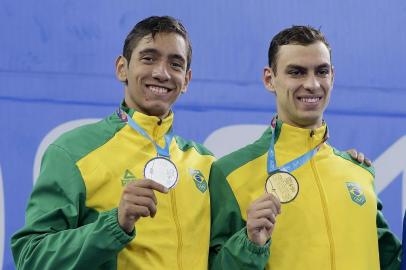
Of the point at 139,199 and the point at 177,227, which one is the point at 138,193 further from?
the point at 177,227

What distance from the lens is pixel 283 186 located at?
2.60m

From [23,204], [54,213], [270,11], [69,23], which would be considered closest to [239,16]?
[270,11]

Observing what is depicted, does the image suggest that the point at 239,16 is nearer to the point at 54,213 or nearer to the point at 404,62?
the point at 404,62

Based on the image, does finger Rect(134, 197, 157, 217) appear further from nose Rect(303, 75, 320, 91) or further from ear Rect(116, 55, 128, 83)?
nose Rect(303, 75, 320, 91)

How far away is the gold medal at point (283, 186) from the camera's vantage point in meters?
2.58

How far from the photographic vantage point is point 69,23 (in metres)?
3.54

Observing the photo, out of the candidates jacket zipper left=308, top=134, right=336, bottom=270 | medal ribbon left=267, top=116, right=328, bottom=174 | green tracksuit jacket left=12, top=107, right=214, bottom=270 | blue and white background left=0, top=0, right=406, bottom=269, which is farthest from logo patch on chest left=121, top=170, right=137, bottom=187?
blue and white background left=0, top=0, right=406, bottom=269

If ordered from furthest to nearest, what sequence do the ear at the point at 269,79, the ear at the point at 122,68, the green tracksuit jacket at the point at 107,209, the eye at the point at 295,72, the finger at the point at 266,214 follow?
the ear at the point at 269,79
the eye at the point at 295,72
the ear at the point at 122,68
the finger at the point at 266,214
the green tracksuit jacket at the point at 107,209

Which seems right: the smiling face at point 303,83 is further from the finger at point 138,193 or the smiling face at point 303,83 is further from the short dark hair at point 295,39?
the finger at point 138,193

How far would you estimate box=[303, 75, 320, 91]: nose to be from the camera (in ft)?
8.94

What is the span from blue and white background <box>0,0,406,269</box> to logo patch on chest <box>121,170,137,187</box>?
1059 mm

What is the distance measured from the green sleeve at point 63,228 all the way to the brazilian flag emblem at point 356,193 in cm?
81

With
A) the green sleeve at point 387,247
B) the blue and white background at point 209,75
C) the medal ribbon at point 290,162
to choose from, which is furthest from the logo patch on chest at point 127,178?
the blue and white background at point 209,75

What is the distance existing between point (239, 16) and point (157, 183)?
1719mm
